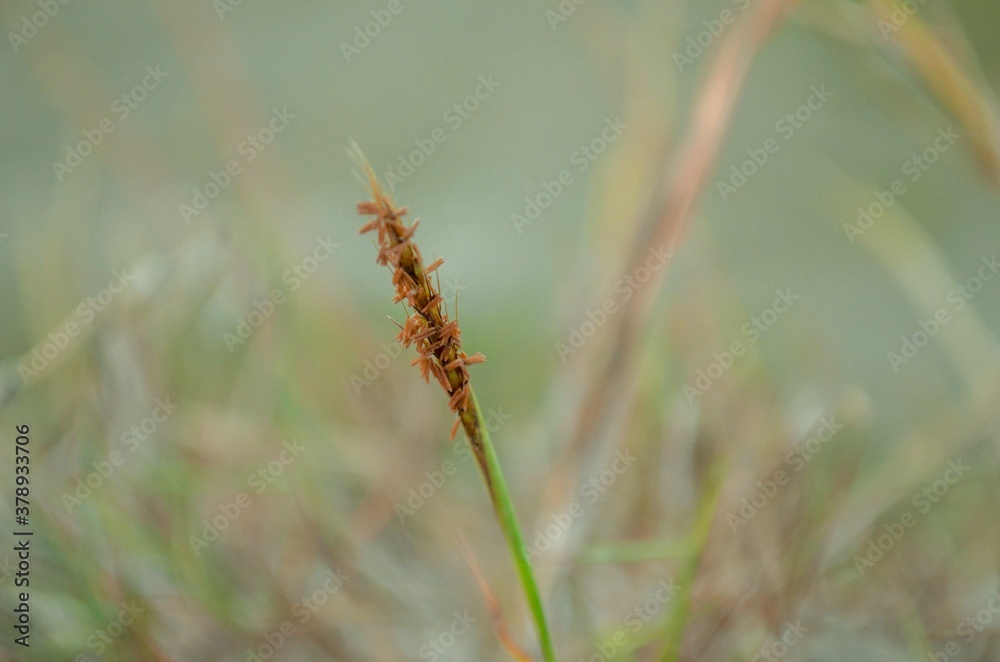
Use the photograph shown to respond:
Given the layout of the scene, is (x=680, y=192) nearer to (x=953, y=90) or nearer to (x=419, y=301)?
(x=953, y=90)

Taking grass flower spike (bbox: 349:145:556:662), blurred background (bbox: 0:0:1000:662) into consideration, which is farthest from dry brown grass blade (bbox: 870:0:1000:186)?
grass flower spike (bbox: 349:145:556:662)

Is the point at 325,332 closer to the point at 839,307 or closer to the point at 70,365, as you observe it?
the point at 70,365

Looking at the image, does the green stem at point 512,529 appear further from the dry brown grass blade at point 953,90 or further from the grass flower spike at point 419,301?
the dry brown grass blade at point 953,90

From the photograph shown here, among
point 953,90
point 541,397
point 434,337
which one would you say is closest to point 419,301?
point 434,337

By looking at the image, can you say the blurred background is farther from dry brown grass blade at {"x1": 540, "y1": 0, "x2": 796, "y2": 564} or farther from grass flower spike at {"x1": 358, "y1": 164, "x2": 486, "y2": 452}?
grass flower spike at {"x1": 358, "y1": 164, "x2": 486, "y2": 452}

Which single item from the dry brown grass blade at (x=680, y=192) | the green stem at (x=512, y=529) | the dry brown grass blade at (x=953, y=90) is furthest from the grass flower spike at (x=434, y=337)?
the dry brown grass blade at (x=953, y=90)
